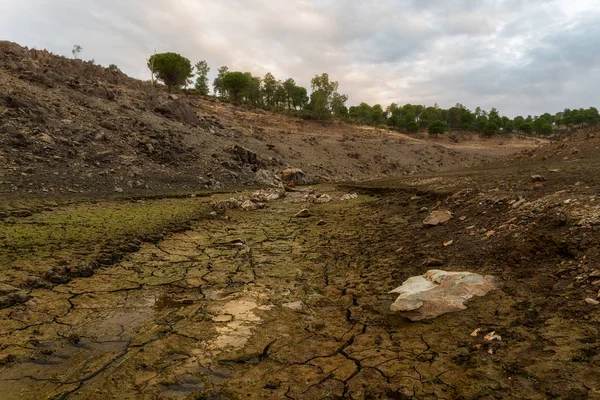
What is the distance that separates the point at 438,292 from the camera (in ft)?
13.1

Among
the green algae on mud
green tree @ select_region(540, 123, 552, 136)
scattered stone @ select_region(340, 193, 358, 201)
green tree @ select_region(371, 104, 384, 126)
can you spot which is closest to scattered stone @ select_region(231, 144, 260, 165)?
scattered stone @ select_region(340, 193, 358, 201)

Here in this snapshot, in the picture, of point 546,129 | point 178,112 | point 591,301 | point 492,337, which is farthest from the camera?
point 546,129

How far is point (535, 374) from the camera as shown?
102 inches

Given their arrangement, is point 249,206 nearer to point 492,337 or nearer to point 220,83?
point 492,337

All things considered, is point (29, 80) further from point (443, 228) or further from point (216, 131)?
point (443, 228)

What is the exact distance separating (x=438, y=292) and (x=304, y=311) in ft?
5.31

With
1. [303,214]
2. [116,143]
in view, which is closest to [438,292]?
[303,214]

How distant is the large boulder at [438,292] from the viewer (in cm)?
375

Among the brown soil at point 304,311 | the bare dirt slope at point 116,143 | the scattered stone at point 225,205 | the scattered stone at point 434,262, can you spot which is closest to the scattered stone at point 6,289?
the brown soil at point 304,311

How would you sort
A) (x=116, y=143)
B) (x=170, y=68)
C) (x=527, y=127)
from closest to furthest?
(x=116, y=143), (x=170, y=68), (x=527, y=127)

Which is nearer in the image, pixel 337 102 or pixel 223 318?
pixel 223 318

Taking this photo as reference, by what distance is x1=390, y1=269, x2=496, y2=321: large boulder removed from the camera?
148 inches

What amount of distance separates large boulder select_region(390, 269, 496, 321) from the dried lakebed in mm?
124

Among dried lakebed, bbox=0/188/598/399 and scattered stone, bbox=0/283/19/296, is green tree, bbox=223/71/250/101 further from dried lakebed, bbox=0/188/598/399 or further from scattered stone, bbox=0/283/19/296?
scattered stone, bbox=0/283/19/296
